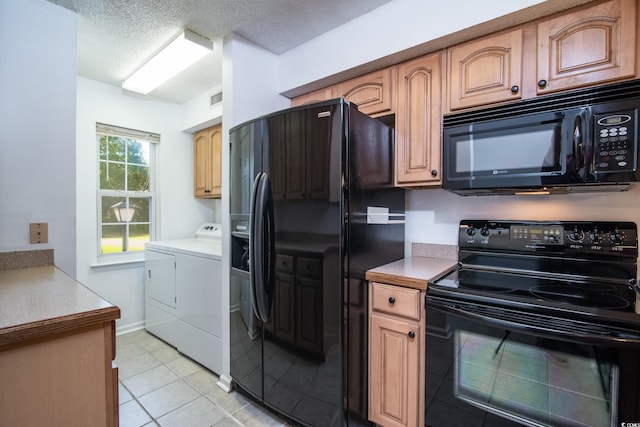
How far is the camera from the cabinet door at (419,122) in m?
1.65

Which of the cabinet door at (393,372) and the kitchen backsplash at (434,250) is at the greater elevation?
the kitchen backsplash at (434,250)

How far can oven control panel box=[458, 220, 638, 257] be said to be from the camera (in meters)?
1.37

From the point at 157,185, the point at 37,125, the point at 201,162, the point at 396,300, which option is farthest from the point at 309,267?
the point at 157,185

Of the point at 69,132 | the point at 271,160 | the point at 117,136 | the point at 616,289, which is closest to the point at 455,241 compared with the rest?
the point at 616,289

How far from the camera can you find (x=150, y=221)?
3283 millimetres

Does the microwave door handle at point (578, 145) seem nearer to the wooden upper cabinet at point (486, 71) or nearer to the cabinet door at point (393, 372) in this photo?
the wooden upper cabinet at point (486, 71)

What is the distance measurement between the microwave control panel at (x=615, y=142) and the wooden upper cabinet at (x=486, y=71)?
1.21ft

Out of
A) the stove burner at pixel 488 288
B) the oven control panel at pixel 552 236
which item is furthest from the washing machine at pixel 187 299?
the oven control panel at pixel 552 236

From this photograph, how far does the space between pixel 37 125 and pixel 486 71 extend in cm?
249

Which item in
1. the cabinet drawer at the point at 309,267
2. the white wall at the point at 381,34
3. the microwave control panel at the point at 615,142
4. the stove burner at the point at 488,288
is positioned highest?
the white wall at the point at 381,34

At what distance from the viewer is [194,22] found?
189 cm

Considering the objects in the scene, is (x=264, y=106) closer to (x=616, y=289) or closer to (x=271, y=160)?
(x=271, y=160)

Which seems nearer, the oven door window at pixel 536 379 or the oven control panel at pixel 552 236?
the oven door window at pixel 536 379

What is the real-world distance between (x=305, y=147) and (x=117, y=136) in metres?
2.60
